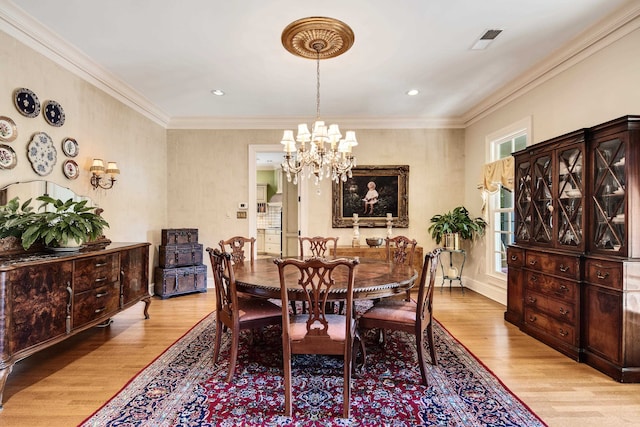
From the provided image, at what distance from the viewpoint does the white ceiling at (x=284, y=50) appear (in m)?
2.61

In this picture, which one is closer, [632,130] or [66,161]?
[632,130]

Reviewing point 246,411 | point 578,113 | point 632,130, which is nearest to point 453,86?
point 578,113

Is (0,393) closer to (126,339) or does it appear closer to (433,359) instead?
(126,339)

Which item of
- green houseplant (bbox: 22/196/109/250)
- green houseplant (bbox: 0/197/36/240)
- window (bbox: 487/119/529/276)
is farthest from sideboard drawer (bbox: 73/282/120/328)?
window (bbox: 487/119/529/276)

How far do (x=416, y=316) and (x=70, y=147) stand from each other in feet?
12.1

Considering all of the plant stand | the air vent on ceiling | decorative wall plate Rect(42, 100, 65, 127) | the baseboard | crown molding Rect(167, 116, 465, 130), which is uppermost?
the air vent on ceiling

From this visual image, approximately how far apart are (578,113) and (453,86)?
144cm

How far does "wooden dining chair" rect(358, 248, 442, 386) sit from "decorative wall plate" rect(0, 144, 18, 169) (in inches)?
122

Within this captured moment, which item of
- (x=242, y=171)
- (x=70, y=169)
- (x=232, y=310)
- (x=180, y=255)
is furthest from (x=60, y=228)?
(x=242, y=171)

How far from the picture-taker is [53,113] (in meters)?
3.14

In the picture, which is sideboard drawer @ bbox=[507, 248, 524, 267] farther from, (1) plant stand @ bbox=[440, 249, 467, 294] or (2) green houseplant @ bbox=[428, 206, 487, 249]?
(1) plant stand @ bbox=[440, 249, 467, 294]

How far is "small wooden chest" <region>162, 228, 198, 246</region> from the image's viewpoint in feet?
16.3

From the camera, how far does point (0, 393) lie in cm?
203

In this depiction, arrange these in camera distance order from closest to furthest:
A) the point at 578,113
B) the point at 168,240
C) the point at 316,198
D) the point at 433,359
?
the point at 433,359 < the point at 578,113 < the point at 168,240 < the point at 316,198
